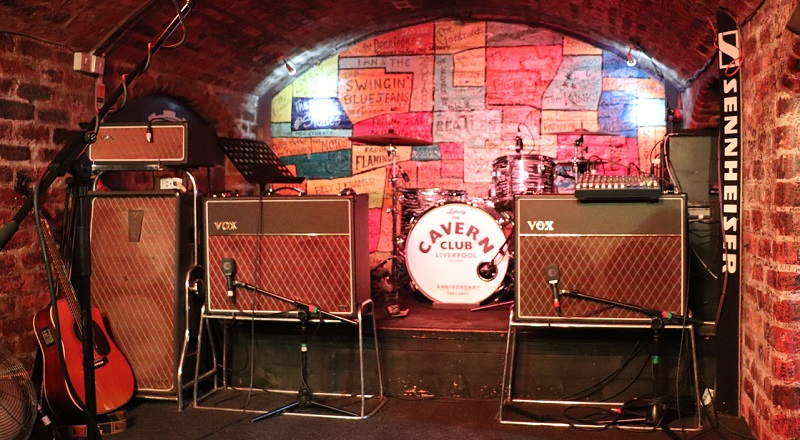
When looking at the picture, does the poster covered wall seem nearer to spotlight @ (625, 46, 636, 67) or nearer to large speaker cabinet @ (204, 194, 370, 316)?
spotlight @ (625, 46, 636, 67)

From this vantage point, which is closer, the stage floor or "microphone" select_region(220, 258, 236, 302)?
"microphone" select_region(220, 258, 236, 302)

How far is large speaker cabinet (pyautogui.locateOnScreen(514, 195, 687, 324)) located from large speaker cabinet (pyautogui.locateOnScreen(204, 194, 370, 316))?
0.83 m

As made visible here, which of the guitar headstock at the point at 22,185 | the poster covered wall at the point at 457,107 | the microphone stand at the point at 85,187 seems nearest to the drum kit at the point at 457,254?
the poster covered wall at the point at 457,107

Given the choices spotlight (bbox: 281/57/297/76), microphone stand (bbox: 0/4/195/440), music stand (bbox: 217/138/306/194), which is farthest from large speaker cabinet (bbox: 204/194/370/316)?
spotlight (bbox: 281/57/297/76)

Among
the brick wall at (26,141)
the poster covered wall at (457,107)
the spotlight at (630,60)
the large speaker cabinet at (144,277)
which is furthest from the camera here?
the poster covered wall at (457,107)

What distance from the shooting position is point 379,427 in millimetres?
3641

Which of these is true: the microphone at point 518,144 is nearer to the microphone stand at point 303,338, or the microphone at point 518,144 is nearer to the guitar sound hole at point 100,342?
the microphone stand at point 303,338

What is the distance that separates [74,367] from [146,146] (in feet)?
3.86

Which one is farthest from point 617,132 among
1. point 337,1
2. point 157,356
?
point 157,356

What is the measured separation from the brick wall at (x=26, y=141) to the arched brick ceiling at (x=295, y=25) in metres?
0.14

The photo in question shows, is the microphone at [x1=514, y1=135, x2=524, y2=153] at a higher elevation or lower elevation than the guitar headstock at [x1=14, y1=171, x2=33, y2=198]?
higher

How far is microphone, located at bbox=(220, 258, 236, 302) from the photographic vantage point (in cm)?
390

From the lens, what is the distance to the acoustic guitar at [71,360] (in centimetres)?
354

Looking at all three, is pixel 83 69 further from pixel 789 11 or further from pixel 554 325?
pixel 789 11
